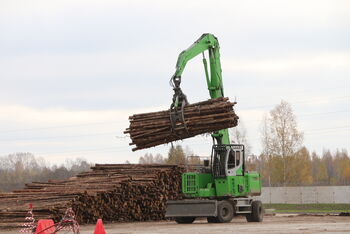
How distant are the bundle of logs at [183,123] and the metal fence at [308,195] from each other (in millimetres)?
35314

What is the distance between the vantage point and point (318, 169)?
140 m

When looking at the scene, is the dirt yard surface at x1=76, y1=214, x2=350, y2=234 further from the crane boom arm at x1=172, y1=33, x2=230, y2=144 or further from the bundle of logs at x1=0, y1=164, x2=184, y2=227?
the crane boom arm at x1=172, y1=33, x2=230, y2=144

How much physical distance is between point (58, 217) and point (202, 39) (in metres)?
8.47

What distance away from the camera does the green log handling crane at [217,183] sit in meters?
27.2

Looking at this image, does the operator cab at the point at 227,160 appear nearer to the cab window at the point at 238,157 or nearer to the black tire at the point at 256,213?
the cab window at the point at 238,157

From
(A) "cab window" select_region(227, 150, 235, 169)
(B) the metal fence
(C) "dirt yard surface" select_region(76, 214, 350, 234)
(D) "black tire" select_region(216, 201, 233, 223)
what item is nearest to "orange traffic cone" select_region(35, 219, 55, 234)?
(C) "dirt yard surface" select_region(76, 214, 350, 234)

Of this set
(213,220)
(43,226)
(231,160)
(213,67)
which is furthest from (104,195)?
(43,226)

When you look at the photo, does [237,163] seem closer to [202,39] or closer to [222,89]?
[222,89]

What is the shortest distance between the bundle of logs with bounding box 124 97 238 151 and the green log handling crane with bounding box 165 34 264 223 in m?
3.26

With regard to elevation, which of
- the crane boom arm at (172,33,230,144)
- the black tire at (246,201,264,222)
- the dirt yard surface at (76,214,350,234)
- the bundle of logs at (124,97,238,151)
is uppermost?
the crane boom arm at (172,33,230,144)

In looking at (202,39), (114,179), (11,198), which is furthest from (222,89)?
(11,198)

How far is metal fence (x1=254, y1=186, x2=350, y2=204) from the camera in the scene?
57.5 metres

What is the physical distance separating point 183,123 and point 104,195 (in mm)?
7017

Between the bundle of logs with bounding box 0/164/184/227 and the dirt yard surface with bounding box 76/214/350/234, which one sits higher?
the bundle of logs with bounding box 0/164/184/227
